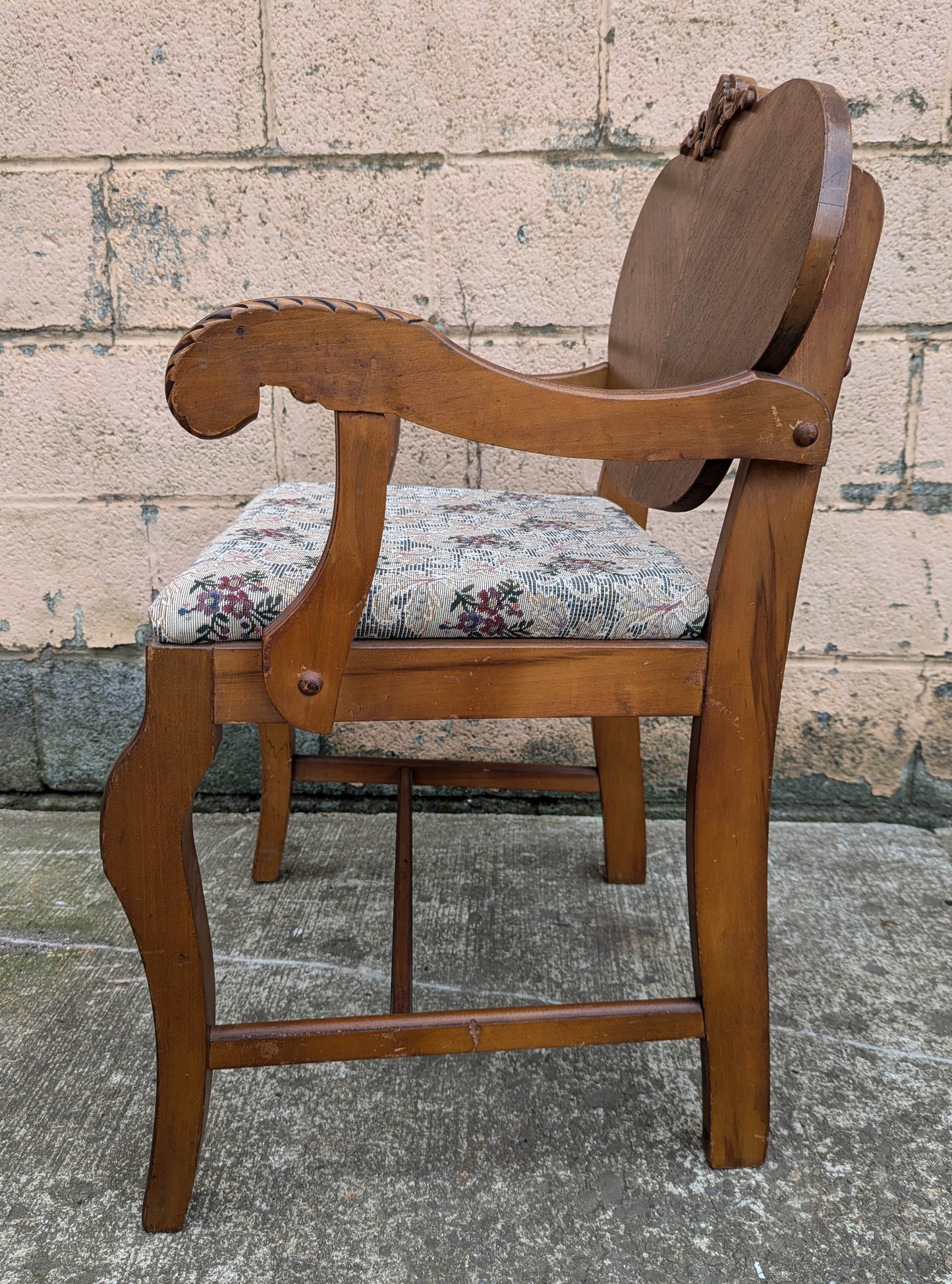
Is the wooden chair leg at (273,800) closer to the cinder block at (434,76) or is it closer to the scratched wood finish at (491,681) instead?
the scratched wood finish at (491,681)

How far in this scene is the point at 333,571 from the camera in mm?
896

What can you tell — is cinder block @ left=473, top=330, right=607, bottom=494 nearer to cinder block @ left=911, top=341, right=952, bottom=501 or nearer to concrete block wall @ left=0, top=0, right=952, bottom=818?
concrete block wall @ left=0, top=0, right=952, bottom=818

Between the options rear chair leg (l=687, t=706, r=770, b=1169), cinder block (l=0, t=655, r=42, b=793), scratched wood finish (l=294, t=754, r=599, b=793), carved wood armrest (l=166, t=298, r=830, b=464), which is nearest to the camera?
carved wood armrest (l=166, t=298, r=830, b=464)

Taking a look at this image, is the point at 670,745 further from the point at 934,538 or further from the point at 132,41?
the point at 132,41

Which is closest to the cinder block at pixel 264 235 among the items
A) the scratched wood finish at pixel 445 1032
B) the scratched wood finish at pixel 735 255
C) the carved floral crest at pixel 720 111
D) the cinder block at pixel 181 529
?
the cinder block at pixel 181 529

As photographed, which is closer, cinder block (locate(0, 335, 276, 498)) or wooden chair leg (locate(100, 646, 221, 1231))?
wooden chair leg (locate(100, 646, 221, 1231))

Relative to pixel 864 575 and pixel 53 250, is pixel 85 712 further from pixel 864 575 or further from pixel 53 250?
pixel 864 575

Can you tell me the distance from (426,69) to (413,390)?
1.27 metres

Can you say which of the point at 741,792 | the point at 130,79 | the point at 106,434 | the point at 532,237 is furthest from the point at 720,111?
the point at 106,434

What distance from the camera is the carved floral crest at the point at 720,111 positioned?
112 centimetres

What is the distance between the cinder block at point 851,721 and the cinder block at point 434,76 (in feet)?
3.97

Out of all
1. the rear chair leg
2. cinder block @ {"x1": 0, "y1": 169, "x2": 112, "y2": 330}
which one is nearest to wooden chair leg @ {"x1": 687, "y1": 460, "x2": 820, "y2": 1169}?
the rear chair leg

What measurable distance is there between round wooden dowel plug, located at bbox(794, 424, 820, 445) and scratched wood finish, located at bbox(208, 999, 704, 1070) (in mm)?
638

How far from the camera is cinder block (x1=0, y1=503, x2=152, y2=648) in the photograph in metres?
1.99
